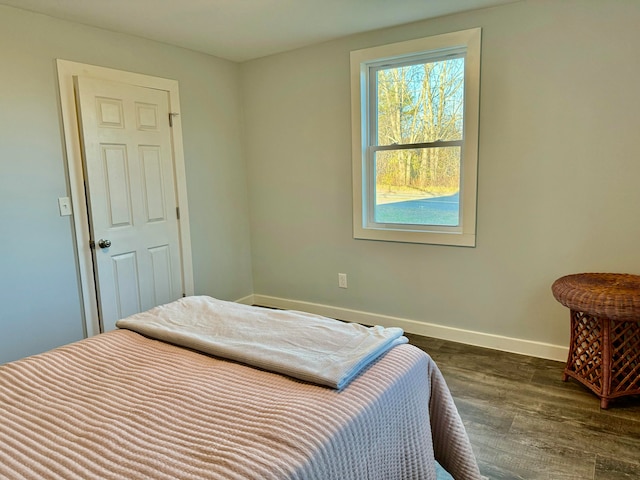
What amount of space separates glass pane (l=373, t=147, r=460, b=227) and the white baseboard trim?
80 cm

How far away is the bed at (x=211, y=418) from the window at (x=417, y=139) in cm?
170

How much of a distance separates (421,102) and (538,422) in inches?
85.9

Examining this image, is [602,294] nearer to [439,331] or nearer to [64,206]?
[439,331]

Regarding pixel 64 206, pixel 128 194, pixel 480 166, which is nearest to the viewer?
pixel 64 206

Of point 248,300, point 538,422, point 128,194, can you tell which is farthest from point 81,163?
point 538,422

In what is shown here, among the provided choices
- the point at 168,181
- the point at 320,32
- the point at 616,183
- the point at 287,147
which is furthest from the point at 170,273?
the point at 616,183

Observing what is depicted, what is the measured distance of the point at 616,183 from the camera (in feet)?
7.92

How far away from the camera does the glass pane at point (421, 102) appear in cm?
288

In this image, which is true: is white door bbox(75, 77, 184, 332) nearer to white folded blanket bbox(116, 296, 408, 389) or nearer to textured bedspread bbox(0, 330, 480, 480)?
white folded blanket bbox(116, 296, 408, 389)

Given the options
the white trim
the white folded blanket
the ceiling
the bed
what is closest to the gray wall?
the ceiling

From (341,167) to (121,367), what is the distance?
237 cm

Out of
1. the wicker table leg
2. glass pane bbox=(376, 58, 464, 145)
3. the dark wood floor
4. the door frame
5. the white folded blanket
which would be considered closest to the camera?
the white folded blanket

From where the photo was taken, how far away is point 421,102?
3.01 metres

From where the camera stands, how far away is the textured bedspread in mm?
946
